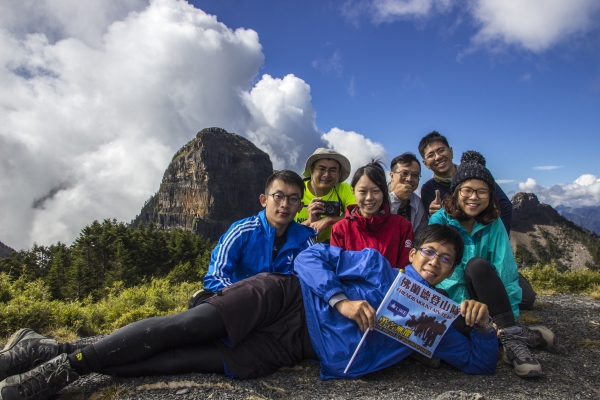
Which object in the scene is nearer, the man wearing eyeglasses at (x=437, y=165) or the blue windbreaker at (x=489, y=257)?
the blue windbreaker at (x=489, y=257)

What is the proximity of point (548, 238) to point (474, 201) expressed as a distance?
441 feet

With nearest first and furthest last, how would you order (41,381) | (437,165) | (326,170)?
(41,381), (326,170), (437,165)

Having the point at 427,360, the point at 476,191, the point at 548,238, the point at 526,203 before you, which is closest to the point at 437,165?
the point at 476,191

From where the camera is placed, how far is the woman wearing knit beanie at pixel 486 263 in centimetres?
370

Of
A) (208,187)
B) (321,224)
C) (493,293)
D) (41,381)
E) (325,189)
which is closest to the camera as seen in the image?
(41,381)

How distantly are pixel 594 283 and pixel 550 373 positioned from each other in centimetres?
673

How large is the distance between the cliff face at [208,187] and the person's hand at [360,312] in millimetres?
153333

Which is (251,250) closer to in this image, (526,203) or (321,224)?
(321,224)

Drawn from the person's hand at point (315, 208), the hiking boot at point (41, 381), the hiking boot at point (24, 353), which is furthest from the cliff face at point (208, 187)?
the hiking boot at point (41, 381)

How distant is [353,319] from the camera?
9.96 feet

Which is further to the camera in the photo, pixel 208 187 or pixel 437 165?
pixel 208 187

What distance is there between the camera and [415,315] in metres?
3.17

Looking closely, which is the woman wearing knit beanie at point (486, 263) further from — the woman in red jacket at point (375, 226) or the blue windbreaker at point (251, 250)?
the blue windbreaker at point (251, 250)

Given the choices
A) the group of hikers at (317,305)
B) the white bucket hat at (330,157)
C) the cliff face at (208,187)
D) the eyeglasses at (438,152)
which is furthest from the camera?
the cliff face at (208,187)
